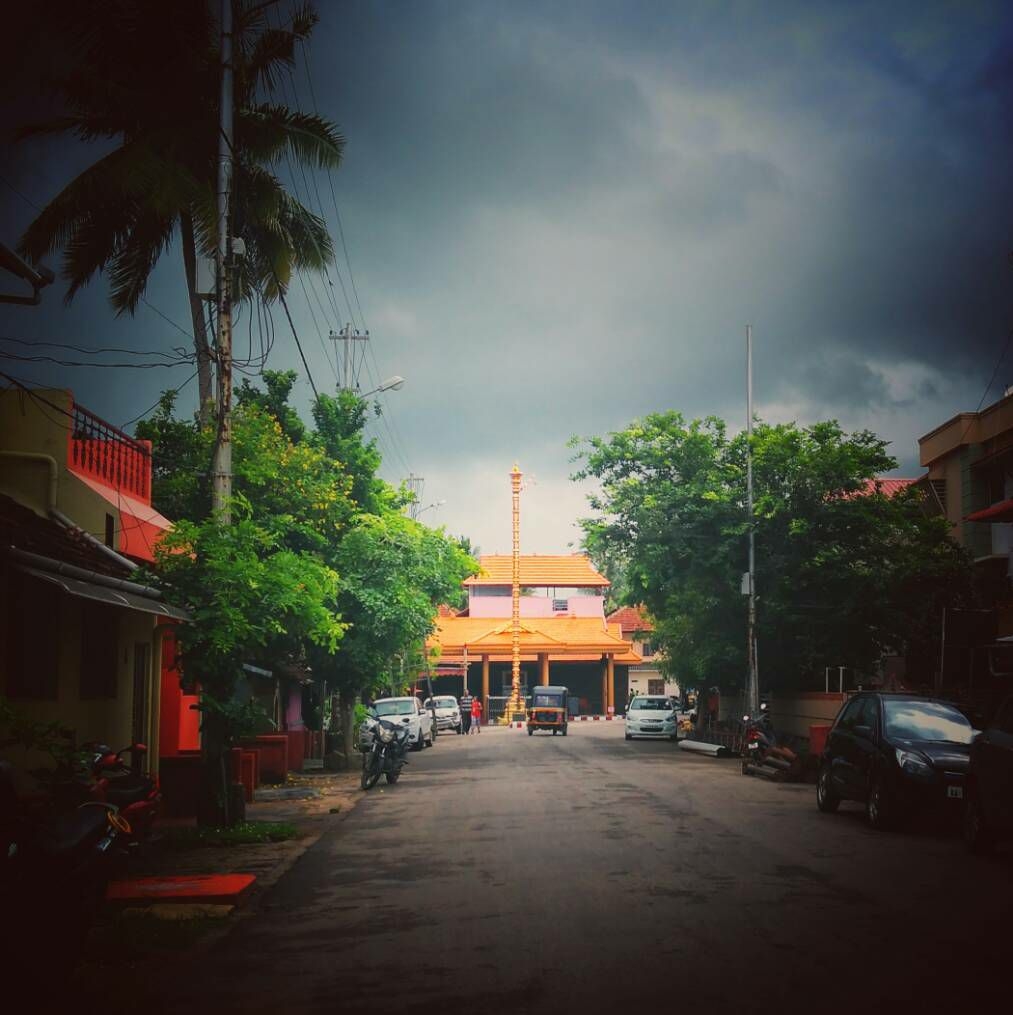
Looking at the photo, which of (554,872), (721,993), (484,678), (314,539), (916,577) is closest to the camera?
(721,993)

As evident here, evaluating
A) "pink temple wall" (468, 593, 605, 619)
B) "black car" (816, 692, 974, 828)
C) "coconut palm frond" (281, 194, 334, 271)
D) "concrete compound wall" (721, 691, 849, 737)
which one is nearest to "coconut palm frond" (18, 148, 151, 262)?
"coconut palm frond" (281, 194, 334, 271)

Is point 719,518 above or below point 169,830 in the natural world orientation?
above

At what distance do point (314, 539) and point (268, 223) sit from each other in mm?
7128

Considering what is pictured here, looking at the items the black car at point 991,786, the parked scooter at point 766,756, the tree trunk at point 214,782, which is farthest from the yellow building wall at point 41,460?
the parked scooter at point 766,756

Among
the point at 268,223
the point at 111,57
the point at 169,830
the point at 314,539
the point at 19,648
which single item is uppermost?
the point at 111,57

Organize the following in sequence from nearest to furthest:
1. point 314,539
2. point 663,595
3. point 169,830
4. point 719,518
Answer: point 169,830
point 314,539
point 719,518
point 663,595

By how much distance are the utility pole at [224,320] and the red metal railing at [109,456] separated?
2.42 m

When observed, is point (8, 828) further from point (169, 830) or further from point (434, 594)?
point (434, 594)

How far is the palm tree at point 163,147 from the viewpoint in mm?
24125

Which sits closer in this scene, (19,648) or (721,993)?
(721,993)

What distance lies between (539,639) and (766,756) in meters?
40.9

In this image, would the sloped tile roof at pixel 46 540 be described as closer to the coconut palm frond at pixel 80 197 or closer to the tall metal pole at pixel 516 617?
the coconut palm frond at pixel 80 197

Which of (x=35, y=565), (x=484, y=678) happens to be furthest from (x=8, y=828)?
(x=484, y=678)

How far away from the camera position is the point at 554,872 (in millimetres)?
12555
